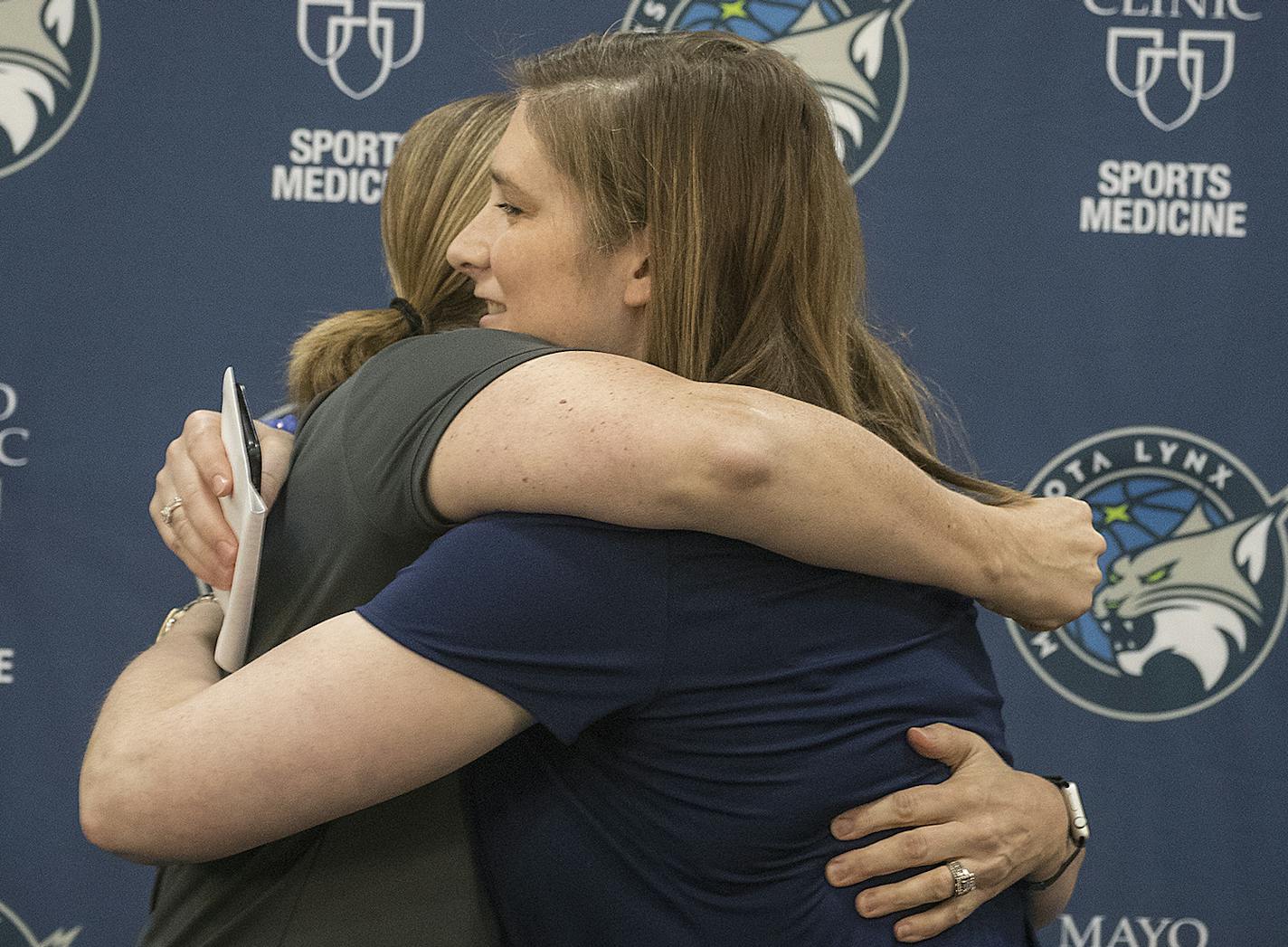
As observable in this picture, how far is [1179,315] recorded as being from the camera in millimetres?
1720

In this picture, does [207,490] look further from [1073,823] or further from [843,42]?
[843,42]

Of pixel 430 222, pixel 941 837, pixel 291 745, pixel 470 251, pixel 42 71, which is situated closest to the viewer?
pixel 291 745

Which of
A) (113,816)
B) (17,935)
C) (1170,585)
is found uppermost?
(113,816)

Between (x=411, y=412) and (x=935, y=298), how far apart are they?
3.60 feet

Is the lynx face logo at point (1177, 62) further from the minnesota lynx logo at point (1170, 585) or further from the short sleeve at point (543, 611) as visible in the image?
the short sleeve at point (543, 611)

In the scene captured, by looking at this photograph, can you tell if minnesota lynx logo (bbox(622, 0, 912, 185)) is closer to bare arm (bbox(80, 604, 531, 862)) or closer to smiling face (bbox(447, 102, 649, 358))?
smiling face (bbox(447, 102, 649, 358))

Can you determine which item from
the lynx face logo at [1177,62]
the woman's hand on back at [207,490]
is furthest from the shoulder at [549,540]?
the lynx face logo at [1177,62]

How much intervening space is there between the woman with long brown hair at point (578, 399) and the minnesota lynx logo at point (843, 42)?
79 cm

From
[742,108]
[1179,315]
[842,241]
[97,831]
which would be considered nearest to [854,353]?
[842,241]

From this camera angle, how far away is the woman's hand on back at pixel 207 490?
2.70ft

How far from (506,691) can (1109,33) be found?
135cm

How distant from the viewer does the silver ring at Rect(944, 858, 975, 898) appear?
834 mm

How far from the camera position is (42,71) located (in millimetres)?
1662

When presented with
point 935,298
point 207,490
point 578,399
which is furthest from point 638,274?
point 935,298
